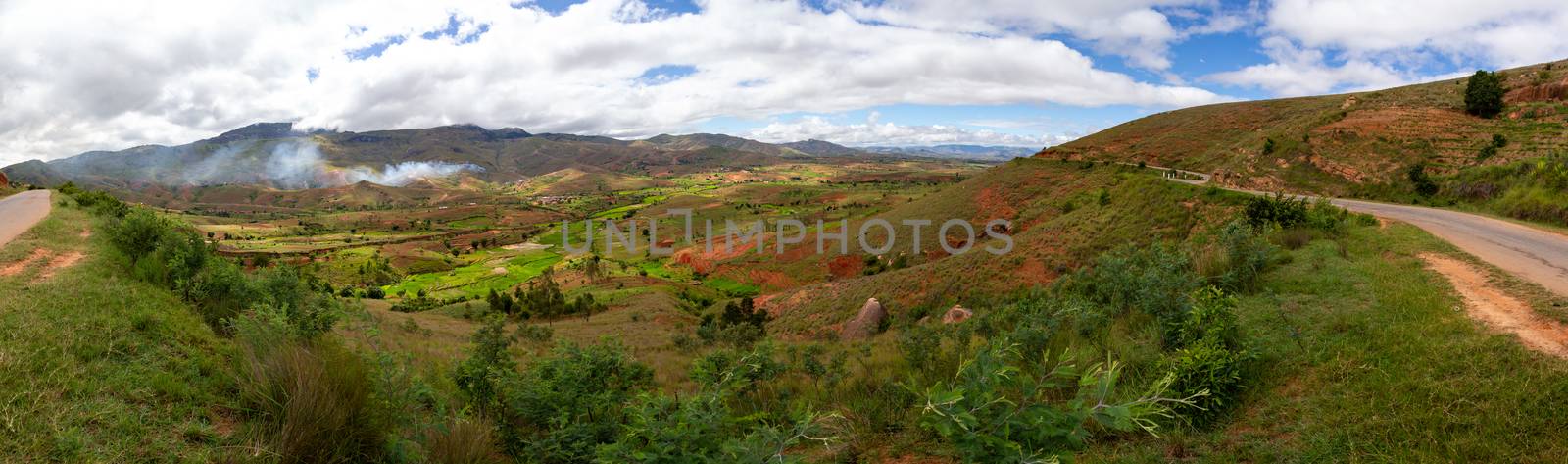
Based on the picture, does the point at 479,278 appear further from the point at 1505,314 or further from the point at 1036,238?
the point at 1505,314

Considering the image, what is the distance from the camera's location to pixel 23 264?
10.3m

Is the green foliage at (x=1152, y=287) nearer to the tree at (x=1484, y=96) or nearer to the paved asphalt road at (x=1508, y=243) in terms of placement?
the paved asphalt road at (x=1508, y=243)

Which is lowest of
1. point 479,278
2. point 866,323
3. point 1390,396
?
point 479,278

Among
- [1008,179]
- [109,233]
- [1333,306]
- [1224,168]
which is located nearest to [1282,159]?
[1224,168]

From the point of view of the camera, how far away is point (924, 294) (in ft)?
104

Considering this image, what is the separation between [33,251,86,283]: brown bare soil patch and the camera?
373 inches

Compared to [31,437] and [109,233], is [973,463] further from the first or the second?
[109,233]

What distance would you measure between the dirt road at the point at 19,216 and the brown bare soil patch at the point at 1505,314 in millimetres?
25338

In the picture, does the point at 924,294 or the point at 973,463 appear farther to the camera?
the point at 924,294

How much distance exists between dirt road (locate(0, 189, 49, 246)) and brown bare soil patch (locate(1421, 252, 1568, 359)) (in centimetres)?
2534

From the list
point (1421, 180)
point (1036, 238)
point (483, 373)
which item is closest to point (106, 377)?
point (483, 373)

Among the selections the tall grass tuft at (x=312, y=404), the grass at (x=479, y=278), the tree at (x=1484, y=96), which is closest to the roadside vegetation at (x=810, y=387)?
the tall grass tuft at (x=312, y=404)

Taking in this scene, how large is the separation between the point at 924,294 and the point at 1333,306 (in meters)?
23.6

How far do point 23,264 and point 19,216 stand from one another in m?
12.0
